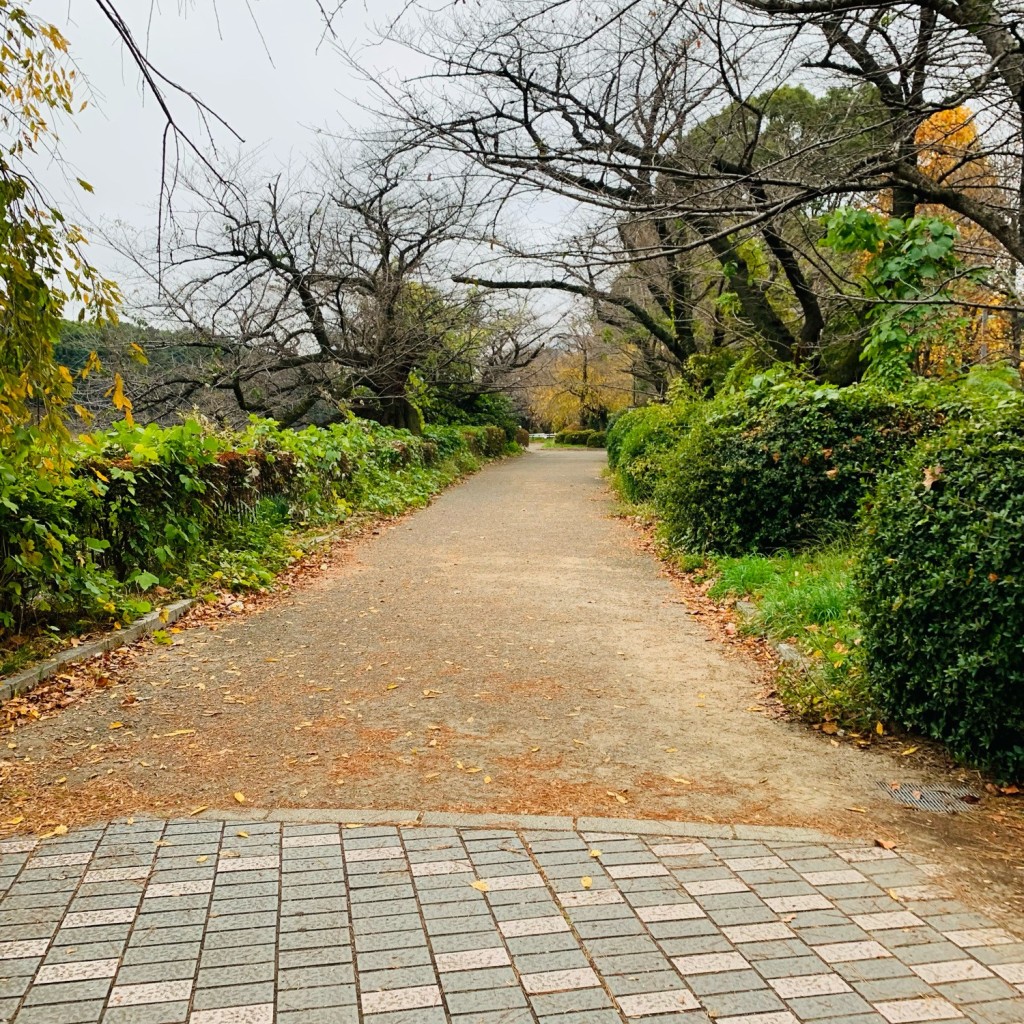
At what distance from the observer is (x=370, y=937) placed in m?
2.64

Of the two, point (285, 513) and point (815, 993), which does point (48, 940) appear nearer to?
point (815, 993)

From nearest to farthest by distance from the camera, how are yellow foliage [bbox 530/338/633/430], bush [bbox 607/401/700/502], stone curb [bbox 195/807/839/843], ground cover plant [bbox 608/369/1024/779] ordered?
1. stone curb [bbox 195/807/839/843]
2. ground cover plant [bbox 608/369/1024/779]
3. bush [bbox 607/401/700/502]
4. yellow foliage [bbox 530/338/633/430]

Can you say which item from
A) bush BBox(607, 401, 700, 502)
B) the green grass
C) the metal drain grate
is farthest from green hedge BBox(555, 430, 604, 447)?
the metal drain grate

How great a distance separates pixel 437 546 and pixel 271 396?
1091cm

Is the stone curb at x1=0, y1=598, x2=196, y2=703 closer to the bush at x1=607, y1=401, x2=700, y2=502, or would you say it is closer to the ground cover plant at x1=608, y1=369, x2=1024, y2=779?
the ground cover plant at x1=608, y1=369, x2=1024, y2=779

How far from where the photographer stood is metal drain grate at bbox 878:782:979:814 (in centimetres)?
370

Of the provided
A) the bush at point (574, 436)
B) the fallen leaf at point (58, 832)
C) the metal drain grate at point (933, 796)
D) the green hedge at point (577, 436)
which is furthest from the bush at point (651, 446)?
the bush at point (574, 436)

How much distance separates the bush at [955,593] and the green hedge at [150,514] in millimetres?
4533

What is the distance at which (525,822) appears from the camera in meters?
3.46

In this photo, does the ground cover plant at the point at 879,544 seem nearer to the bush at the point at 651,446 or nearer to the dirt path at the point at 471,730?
the dirt path at the point at 471,730

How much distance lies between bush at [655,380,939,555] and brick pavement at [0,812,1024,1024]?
18.9 ft

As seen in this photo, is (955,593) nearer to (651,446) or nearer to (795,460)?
(795,460)

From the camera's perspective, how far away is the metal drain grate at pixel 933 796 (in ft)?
12.1

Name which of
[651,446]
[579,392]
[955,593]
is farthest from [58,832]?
[579,392]
